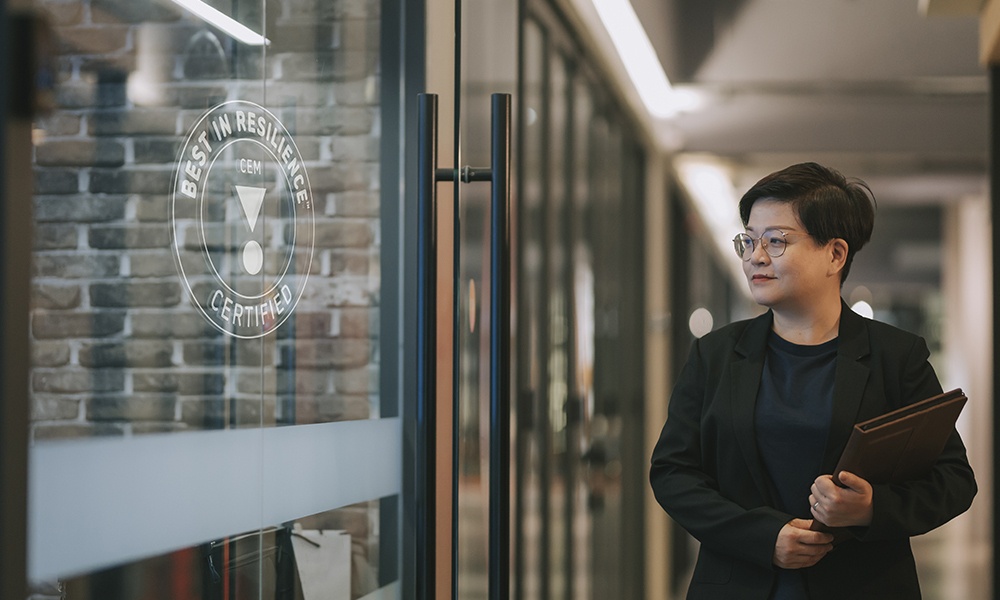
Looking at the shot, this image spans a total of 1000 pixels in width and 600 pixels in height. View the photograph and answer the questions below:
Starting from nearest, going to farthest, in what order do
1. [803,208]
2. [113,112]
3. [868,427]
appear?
[113,112]
[868,427]
[803,208]

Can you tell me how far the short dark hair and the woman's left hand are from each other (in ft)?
1.33

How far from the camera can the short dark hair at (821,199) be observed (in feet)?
6.08

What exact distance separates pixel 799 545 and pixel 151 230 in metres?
1.12

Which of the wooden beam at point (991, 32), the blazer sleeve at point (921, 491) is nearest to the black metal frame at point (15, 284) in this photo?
the blazer sleeve at point (921, 491)

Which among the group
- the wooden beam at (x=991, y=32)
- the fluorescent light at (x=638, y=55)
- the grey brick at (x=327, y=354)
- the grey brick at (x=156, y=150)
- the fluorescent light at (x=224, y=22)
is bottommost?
the grey brick at (x=327, y=354)

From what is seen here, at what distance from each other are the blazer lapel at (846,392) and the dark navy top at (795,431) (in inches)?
0.5

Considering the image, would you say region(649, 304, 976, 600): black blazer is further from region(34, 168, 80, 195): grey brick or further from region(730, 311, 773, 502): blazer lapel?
region(34, 168, 80, 195): grey brick

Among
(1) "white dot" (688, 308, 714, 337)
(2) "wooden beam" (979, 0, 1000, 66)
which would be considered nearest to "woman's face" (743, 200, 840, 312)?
(2) "wooden beam" (979, 0, 1000, 66)

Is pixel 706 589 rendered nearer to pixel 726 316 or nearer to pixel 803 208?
pixel 803 208

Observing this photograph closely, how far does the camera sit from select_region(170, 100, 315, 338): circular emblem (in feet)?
4.09

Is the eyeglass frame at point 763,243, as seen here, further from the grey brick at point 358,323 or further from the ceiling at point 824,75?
the ceiling at point 824,75

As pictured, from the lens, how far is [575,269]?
15.3ft

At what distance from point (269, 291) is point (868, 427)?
2.96 ft

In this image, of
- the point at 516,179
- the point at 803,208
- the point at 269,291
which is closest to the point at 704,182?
the point at 516,179
